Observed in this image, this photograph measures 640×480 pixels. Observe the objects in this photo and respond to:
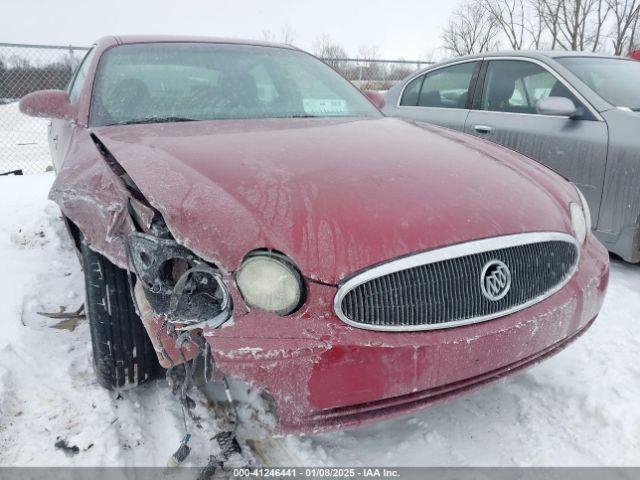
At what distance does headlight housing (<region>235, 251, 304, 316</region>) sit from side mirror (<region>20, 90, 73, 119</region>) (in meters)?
1.78

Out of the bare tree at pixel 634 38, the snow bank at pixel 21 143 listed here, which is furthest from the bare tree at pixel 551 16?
the snow bank at pixel 21 143

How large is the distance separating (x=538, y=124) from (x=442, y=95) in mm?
1201

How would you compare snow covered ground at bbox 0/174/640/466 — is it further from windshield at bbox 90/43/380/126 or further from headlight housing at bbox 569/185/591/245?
windshield at bbox 90/43/380/126

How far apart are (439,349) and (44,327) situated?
200 cm

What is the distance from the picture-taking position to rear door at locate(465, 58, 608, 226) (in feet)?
11.1

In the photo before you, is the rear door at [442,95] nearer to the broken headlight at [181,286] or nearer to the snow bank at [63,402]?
the snow bank at [63,402]

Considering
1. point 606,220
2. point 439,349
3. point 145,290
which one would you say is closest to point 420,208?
point 439,349

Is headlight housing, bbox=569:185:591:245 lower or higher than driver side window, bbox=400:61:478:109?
lower

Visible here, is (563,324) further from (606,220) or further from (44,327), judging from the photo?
(44,327)

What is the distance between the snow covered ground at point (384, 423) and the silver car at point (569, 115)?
1.07 metres

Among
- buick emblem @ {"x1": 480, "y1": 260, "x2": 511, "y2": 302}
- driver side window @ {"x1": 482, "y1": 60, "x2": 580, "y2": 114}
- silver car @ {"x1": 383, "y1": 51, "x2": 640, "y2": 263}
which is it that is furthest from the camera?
driver side window @ {"x1": 482, "y1": 60, "x2": 580, "y2": 114}

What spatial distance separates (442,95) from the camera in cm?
474

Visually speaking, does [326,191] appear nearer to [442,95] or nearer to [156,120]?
[156,120]

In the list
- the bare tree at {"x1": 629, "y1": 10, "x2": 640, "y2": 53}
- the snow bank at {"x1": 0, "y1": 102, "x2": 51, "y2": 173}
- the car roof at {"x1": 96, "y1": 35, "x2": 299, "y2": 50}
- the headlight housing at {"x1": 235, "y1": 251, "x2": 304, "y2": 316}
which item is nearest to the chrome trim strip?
the headlight housing at {"x1": 235, "y1": 251, "x2": 304, "y2": 316}
